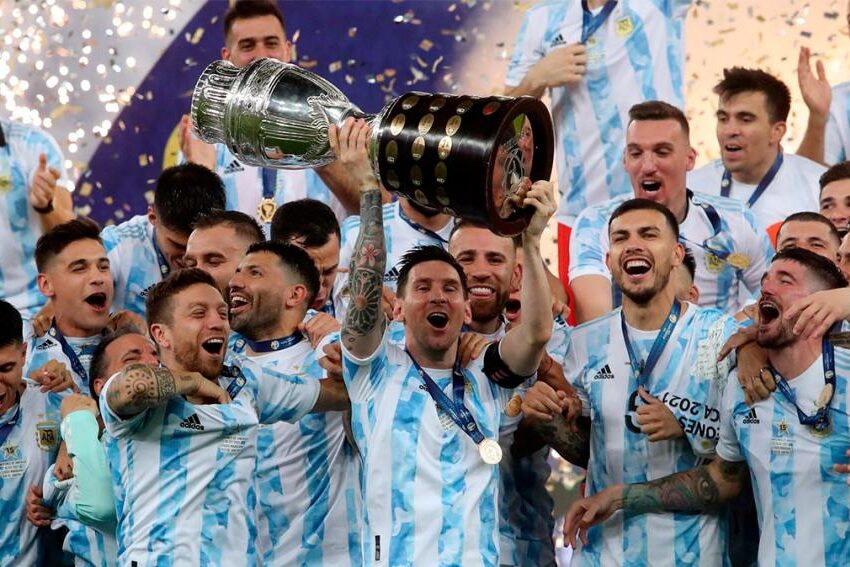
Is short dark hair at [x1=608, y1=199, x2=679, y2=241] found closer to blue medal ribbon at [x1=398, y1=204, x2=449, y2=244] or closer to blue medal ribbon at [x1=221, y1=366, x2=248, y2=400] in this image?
blue medal ribbon at [x1=398, y1=204, x2=449, y2=244]

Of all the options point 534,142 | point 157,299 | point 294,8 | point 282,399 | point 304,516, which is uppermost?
point 294,8

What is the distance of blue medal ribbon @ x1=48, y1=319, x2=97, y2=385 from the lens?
20.2ft

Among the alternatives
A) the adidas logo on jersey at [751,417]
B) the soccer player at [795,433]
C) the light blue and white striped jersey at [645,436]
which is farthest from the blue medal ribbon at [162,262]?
the adidas logo on jersey at [751,417]

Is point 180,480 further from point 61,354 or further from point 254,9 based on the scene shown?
point 254,9

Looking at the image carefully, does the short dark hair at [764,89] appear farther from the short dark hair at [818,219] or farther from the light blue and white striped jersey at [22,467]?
the light blue and white striped jersey at [22,467]

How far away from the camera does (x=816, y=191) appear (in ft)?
23.2

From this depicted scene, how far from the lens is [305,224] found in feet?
20.4

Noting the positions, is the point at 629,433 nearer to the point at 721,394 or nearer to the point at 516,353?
the point at 721,394

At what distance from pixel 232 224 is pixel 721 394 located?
186 centimetres

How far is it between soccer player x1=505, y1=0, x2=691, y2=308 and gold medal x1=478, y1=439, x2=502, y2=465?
219 centimetres

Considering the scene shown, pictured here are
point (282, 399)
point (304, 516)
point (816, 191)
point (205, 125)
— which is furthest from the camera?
point (816, 191)

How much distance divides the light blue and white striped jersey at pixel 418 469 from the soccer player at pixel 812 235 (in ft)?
4.76

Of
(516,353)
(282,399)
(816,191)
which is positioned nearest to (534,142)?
(516,353)

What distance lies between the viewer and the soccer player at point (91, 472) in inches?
207
